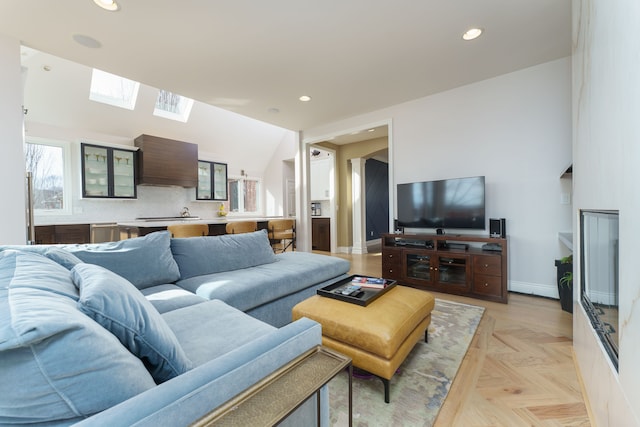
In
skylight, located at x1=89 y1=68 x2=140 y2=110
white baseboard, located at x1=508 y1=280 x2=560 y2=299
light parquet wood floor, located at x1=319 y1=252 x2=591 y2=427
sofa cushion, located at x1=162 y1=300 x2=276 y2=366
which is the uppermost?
skylight, located at x1=89 y1=68 x2=140 y2=110

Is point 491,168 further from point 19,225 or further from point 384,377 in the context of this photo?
point 19,225

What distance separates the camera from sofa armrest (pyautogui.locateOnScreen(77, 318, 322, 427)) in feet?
1.65

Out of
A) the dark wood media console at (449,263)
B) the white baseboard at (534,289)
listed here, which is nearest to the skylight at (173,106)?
the dark wood media console at (449,263)

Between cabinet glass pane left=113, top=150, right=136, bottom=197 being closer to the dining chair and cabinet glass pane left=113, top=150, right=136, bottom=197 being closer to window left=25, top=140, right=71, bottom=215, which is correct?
window left=25, top=140, right=71, bottom=215

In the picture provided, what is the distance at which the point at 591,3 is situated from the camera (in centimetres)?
127

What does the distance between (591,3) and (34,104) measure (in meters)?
6.37

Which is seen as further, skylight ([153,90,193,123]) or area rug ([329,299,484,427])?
skylight ([153,90,193,123])

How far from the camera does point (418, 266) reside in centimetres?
342

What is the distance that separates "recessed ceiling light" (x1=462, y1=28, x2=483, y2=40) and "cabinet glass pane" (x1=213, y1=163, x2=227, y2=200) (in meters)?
5.49

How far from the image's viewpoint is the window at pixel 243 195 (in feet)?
23.6

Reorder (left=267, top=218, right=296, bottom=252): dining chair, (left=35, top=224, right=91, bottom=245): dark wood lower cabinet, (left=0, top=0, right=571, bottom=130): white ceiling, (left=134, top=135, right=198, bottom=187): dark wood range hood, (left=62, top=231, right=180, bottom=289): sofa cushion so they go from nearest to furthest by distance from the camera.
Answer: (left=62, top=231, right=180, bottom=289): sofa cushion, (left=0, top=0, right=571, bottom=130): white ceiling, (left=35, top=224, right=91, bottom=245): dark wood lower cabinet, (left=134, top=135, right=198, bottom=187): dark wood range hood, (left=267, top=218, right=296, bottom=252): dining chair

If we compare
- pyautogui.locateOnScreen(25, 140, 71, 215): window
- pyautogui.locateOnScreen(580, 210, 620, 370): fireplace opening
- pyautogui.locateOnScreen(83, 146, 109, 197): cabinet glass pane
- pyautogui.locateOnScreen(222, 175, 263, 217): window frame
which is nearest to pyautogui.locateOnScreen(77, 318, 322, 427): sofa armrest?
pyautogui.locateOnScreen(580, 210, 620, 370): fireplace opening

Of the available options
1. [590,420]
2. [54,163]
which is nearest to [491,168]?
[590,420]

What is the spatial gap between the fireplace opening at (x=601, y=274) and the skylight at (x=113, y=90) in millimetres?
6027
